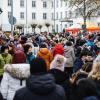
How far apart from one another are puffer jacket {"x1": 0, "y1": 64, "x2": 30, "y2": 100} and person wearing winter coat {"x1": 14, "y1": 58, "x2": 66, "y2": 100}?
109 inches

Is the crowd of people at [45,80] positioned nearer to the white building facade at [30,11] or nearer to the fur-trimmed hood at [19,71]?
the fur-trimmed hood at [19,71]

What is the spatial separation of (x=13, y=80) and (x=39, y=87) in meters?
3.09

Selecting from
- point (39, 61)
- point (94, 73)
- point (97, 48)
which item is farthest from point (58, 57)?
point (97, 48)

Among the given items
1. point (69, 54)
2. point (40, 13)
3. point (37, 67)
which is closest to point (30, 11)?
point (40, 13)

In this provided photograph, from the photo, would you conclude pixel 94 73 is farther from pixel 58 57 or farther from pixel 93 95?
pixel 58 57

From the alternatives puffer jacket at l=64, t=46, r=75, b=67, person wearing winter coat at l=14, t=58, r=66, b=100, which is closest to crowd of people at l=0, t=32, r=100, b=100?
person wearing winter coat at l=14, t=58, r=66, b=100

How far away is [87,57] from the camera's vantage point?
43.4 feet

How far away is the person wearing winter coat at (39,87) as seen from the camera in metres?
6.98

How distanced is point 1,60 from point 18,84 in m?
3.41

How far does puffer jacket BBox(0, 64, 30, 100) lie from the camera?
9.88 metres

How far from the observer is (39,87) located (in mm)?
6953

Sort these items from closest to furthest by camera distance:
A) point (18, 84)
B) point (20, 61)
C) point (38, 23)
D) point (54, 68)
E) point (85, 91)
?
1. point (85, 91)
2. point (18, 84)
3. point (54, 68)
4. point (20, 61)
5. point (38, 23)

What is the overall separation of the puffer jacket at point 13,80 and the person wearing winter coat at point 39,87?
2.77 metres

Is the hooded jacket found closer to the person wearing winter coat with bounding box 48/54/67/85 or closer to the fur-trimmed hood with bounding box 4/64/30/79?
the fur-trimmed hood with bounding box 4/64/30/79
